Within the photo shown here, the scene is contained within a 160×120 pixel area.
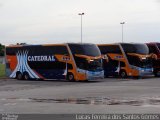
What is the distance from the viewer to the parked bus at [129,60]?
44.4m

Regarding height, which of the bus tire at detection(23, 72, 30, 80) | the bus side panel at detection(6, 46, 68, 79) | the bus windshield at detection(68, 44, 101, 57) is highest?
the bus windshield at detection(68, 44, 101, 57)

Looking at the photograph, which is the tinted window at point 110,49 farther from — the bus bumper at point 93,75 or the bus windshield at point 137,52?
the bus bumper at point 93,75

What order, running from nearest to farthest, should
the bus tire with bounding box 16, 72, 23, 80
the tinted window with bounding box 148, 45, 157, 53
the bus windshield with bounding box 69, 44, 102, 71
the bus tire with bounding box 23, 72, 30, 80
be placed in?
the bus windshield with bounding box 69, 44, 102, 71 → the bus tire with bounding box 23, 72, 30, 80 → the bus tire with bounding box 16, 72, 23, 80 → the tinted window with bounding box 148, 45, 157, 53

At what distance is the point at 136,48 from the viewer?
4444 centimetres

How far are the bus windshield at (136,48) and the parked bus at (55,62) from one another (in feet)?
17.9

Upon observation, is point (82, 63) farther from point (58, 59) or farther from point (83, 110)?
point (83, 110)

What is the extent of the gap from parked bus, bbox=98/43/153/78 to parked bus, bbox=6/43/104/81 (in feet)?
17.5

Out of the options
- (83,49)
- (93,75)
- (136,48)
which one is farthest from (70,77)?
(136,48)

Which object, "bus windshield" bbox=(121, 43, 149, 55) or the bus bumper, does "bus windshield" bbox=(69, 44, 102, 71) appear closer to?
the bus bumper

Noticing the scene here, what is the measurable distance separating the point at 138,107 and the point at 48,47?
25.2m

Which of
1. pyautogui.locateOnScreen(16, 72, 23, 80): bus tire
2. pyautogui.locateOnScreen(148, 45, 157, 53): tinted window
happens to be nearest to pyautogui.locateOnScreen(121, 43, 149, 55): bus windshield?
pyautogui.locateOnScreen(148, 45, 157, 53): tinted window

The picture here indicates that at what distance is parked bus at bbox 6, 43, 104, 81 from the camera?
128 ft

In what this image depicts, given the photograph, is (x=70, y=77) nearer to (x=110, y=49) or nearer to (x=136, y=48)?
(x=110, y=49)

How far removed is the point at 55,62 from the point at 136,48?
25.9 ft
